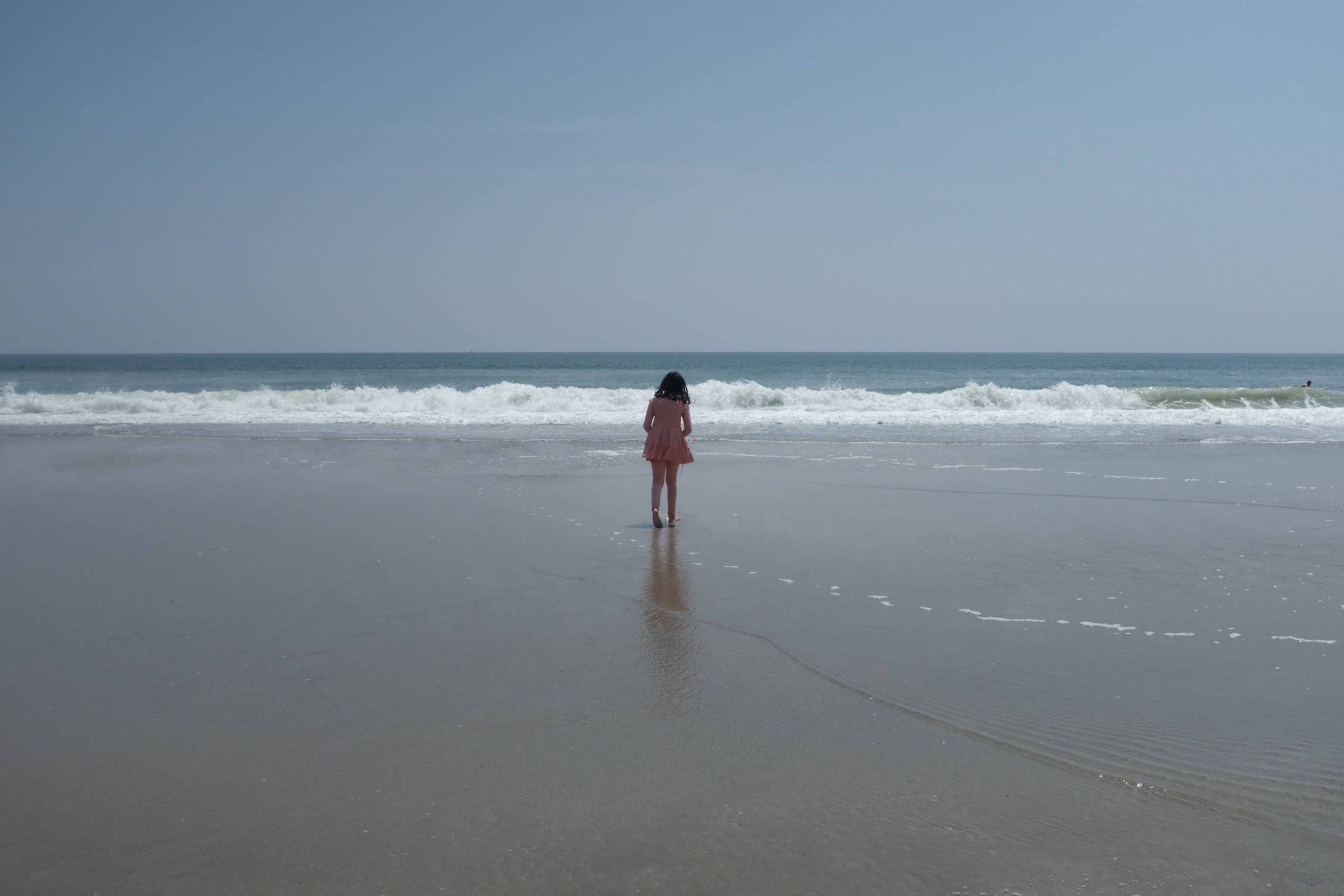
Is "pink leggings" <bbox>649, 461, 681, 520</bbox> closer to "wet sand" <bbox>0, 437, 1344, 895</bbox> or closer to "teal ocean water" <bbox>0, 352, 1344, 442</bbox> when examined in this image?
"wet sand" <bbox>0, 437, 1344, 895</bbox>

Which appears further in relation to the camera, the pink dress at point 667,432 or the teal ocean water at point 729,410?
the teal ocean water at point 729,410

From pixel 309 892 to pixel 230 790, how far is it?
799mm

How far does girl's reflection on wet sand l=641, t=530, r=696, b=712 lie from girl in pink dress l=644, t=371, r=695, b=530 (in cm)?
146

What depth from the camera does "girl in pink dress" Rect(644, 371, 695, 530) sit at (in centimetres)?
890

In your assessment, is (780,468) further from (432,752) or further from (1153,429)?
(1153,429)

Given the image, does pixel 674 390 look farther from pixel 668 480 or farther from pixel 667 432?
pixel 668 480

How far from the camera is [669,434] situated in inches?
355

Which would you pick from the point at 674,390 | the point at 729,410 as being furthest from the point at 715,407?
the point at 674,390

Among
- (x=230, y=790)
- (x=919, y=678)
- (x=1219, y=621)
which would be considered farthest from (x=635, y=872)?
(x=1219, y=621)

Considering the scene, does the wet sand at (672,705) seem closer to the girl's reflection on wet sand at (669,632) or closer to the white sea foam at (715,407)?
the girl's reflection on wet sand at (669,632)

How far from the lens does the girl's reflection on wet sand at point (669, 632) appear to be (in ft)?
14.3

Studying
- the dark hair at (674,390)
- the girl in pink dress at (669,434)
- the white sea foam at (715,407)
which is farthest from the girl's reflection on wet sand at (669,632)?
the white sea foam at (715,407)

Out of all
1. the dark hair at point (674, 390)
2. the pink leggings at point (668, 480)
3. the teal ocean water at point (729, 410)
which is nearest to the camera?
the pink leggings at point (668, 480)

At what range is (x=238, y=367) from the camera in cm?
7288
